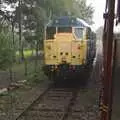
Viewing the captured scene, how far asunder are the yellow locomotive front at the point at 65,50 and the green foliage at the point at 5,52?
2028 millimetres

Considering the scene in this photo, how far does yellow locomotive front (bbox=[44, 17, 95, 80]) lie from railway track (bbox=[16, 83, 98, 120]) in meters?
0.90

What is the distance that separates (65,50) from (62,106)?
466 centimetres

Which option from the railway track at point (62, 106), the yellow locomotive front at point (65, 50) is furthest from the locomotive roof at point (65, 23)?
the railway track at point (62, 106)

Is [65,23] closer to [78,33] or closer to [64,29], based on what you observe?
[64,29]

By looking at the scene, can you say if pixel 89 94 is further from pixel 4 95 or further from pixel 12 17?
pixel 12 17

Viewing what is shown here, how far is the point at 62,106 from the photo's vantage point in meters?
13.6

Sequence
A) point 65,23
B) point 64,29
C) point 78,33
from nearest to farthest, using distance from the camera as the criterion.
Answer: point 78,33, point 64,29, point 65,23

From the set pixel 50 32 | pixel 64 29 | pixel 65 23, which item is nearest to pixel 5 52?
pixel 50 32

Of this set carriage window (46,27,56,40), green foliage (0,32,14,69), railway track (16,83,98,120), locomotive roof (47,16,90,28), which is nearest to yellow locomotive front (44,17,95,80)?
carriage window (46,27,56,40)

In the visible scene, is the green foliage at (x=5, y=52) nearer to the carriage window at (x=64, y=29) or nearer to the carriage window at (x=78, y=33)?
the carriage window at (x=64, y=29)

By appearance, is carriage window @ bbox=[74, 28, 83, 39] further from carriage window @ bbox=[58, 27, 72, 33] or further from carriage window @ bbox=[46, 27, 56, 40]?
carriage window @ bbox=[46, 27, 56, 40]

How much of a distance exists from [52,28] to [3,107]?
20.3ft

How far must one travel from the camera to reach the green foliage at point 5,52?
15862 millimetres

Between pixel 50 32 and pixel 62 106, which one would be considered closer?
pixel 62 106
